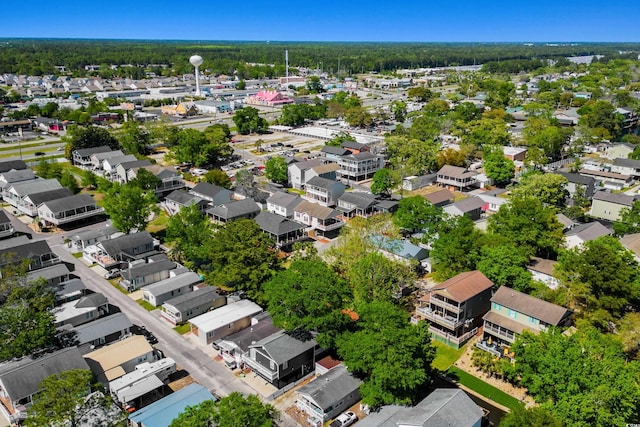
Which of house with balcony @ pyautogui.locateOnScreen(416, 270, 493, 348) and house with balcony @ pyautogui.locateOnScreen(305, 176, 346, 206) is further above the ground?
house with balcony @ pyautogui.locateOnScreen(305, 176, 346, 206)

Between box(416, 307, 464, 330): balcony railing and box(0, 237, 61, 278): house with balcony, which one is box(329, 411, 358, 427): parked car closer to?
box(416, 307, 464, 330): balcony railing

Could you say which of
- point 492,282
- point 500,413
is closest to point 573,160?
point 492,282

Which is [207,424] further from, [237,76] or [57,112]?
[237,76]

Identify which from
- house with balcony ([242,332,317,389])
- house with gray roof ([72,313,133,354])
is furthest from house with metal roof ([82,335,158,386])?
house with balcony ([242,332,317,389])

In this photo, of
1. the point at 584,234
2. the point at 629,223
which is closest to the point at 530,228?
the point at 584,234

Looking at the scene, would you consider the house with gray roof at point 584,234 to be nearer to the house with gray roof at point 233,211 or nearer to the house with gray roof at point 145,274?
the house with gray roof at point 233,211

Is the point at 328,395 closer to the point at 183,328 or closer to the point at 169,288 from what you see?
the point at 183,328

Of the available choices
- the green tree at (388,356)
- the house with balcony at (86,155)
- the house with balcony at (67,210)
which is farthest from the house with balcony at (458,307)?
the house with balcony at (86,155)

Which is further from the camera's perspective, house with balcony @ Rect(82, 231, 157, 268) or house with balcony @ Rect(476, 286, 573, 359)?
house with balcony @ Rect(82, 231, 157, 268)
